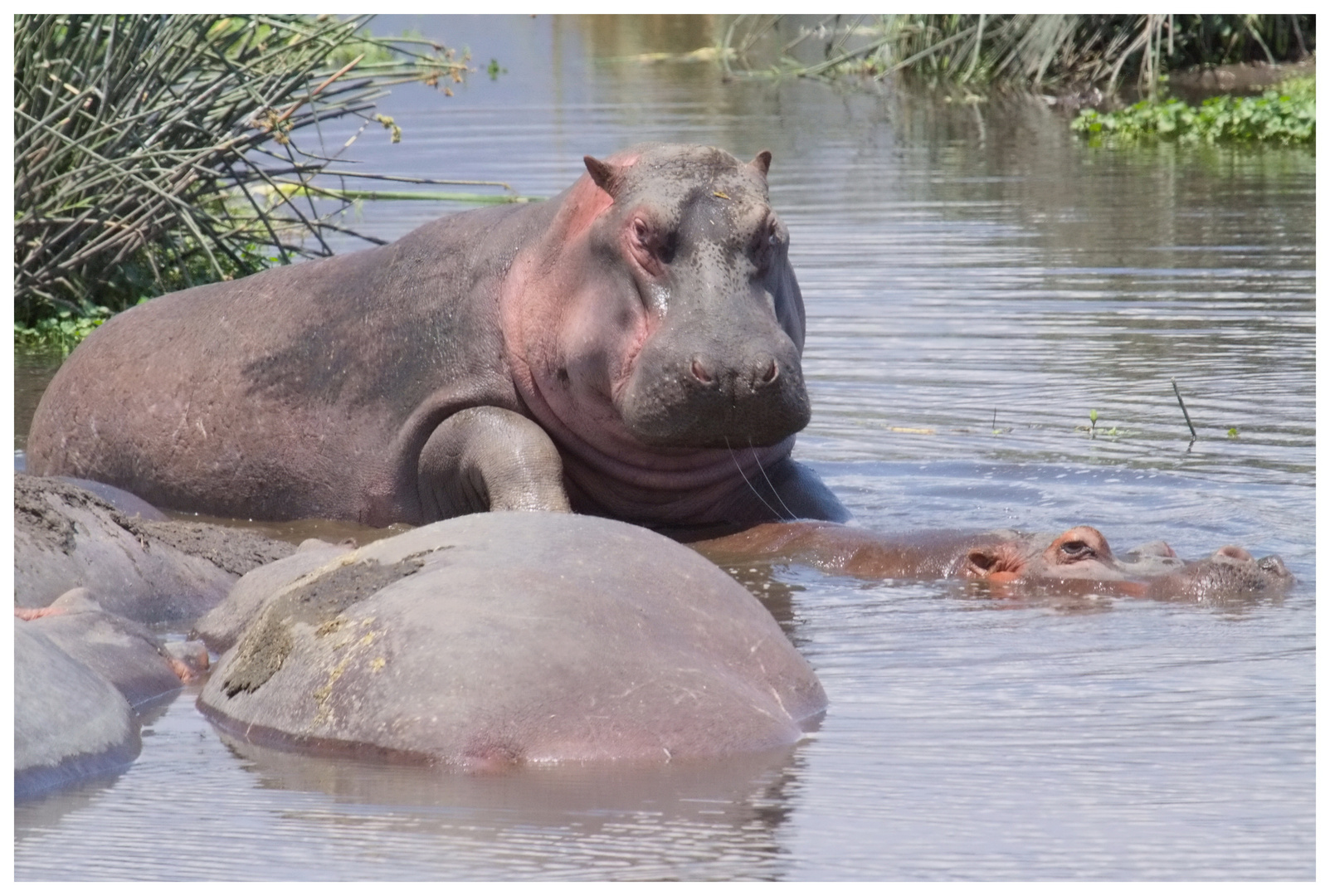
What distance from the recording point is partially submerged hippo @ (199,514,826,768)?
168 inches

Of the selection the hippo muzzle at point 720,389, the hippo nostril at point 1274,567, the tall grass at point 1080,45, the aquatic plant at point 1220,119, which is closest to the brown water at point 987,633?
the hippo nostril at point 1274,567

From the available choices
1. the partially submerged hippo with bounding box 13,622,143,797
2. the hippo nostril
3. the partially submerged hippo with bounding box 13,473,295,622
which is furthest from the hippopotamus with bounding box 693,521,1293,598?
the partially submerged hippo with bounding box 13,622,143,797

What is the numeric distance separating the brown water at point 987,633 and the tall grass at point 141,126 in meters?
0.86

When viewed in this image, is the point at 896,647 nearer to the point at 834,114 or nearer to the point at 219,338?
the point at 219,338

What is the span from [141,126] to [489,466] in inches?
153

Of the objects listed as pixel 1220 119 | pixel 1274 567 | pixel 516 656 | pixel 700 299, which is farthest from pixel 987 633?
pixel 1220 119

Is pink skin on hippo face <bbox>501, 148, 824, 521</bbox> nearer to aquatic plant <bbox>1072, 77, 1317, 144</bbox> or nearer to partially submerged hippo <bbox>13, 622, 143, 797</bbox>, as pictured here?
partially submerged hippo <bbox>13, 622, 143, 797</bbox>

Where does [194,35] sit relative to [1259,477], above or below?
above

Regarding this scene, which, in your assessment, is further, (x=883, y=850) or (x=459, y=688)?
(x=459, y=688)

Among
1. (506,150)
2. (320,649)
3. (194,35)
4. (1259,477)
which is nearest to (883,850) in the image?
(320,649)

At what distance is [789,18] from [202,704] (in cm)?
2555

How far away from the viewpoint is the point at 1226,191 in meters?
14.9

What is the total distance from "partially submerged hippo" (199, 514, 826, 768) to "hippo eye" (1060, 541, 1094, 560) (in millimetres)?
1476

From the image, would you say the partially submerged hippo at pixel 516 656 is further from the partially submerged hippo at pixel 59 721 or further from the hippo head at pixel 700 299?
the hippo head at pixel 700 299
